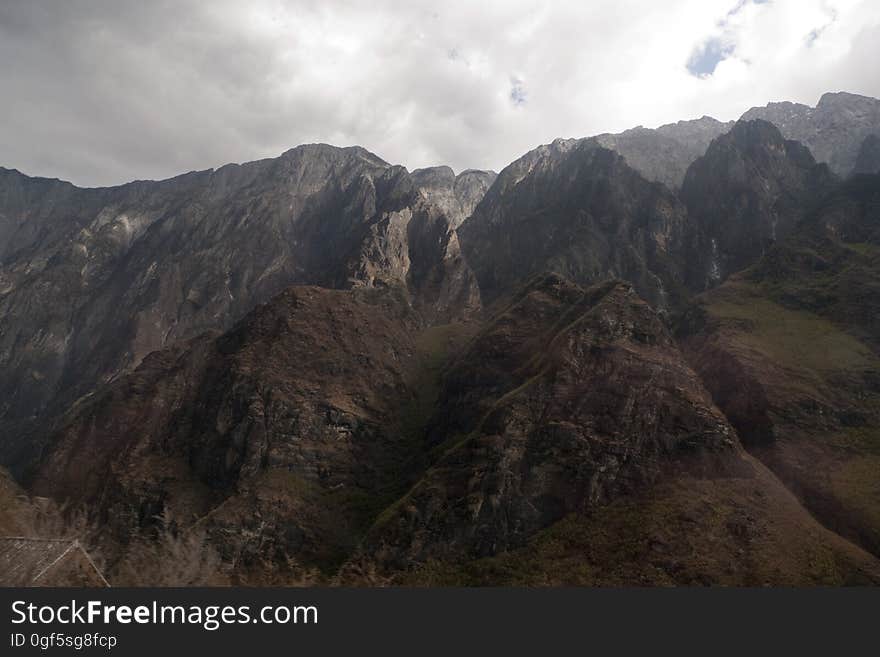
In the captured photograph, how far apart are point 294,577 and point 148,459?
40.8m

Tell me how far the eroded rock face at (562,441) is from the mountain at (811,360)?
41.4 feet

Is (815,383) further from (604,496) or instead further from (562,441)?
(562,441)

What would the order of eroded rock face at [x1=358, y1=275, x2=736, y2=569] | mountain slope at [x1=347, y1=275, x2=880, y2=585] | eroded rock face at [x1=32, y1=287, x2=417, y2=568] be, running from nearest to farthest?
mountain slope at [x1=347, y1=275, x2=880, y2=585], eroded rock face at [x1=358, y1=275, x2=736, y2=569], eroded rock face at [x1=32, y1=287, x2=417, y2=568]

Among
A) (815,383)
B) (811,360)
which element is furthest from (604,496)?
(811,360)

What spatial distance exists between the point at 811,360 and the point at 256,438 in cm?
10057

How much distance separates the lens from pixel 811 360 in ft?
354

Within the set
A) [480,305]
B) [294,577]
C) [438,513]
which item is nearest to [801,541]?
[438,513]

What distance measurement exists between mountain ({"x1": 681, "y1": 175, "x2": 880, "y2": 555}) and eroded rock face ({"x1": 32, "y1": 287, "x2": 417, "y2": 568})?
62272 millimetres

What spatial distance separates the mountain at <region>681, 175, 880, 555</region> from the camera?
81688mm

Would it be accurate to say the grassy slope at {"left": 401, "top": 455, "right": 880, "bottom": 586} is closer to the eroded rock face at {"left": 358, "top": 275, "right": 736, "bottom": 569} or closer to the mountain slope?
the mountain slope

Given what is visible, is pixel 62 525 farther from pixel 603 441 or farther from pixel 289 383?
pixel 603 441

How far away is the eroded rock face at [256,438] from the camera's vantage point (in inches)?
3499

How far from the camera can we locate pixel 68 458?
109375 millimetres

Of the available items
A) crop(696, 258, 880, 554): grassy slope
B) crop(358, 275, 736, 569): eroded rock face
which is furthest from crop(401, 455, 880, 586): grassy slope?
crop(696, 258, 880, 554): grassy slope
